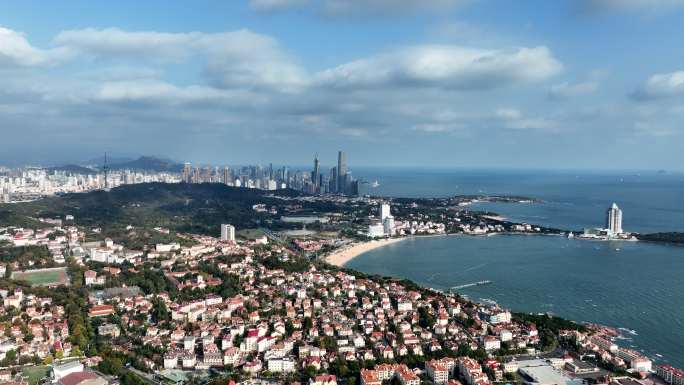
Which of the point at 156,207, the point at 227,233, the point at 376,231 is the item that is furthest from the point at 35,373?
the point at 156,207

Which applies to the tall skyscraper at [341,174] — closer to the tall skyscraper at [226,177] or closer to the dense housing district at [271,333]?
the tall skyscraper at [226,177]

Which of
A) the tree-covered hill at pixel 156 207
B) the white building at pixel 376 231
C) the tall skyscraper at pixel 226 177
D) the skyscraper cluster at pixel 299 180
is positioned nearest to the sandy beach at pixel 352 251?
the white building at pixel 376 231

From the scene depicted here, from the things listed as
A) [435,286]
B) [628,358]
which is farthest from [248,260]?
→ [628,358]

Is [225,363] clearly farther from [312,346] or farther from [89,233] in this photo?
[89,233]

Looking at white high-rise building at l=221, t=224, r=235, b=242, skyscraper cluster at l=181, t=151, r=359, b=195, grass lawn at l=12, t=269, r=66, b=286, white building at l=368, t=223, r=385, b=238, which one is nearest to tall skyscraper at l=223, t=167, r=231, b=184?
skyscraper cluster at l=181, t=151, r=359, b=195

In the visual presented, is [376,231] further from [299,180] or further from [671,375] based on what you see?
[299,180]

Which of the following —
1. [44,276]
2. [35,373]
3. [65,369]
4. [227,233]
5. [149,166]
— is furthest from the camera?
[149,166]
